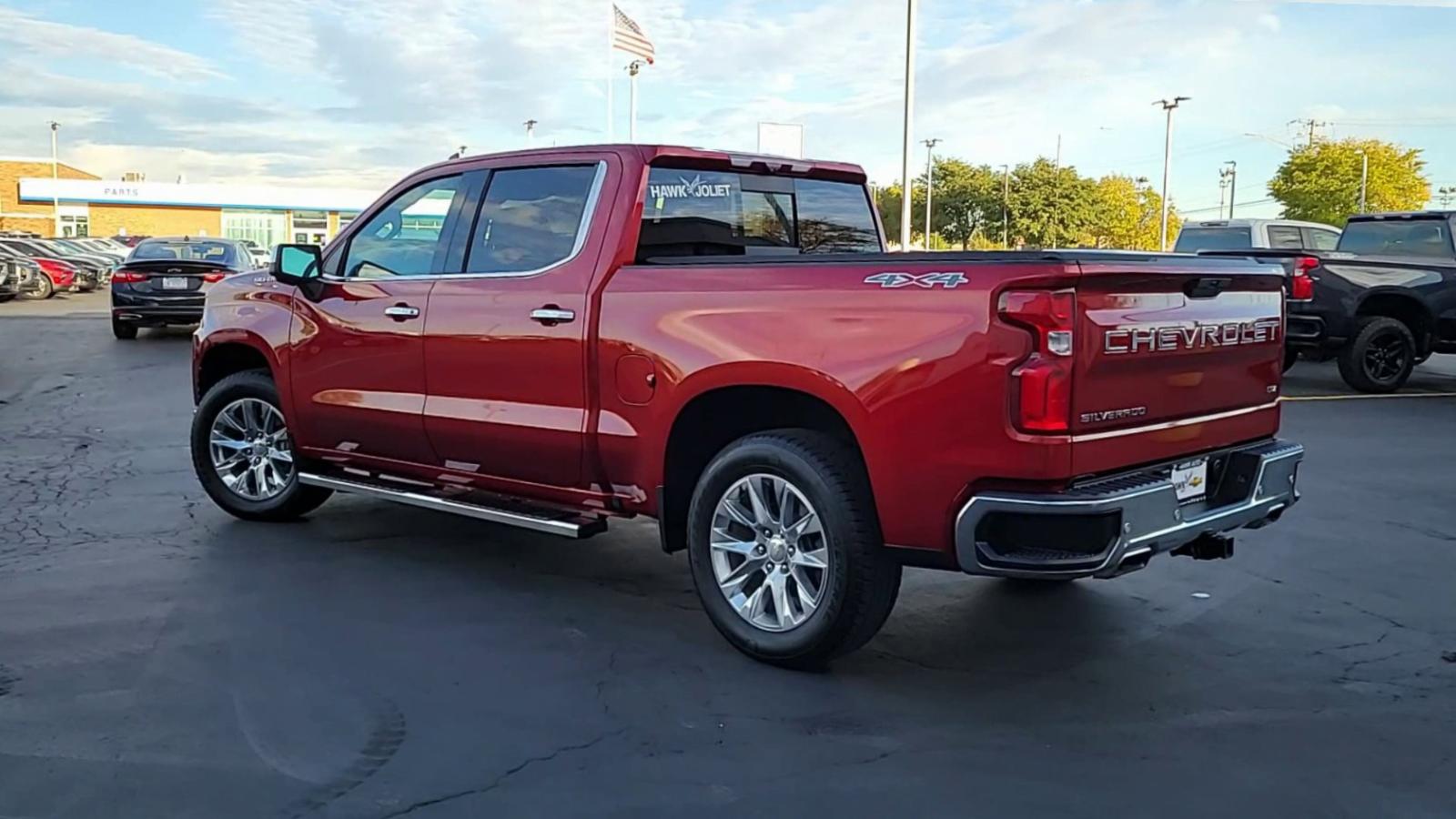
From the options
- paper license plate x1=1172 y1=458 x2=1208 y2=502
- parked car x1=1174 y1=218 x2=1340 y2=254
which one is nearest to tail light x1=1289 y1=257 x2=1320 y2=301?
parked car x1=1174 y1=218 x2=1340 y2=254

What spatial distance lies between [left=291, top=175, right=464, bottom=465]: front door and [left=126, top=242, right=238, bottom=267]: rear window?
1332 centimetres

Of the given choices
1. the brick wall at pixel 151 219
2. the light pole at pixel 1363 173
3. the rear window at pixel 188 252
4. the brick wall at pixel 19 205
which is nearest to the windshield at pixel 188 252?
the rear window at pixel 188 252

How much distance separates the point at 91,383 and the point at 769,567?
1111cm

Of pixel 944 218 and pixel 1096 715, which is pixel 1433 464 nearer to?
pixel 1096 715

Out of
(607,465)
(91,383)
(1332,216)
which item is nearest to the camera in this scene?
(607,465)

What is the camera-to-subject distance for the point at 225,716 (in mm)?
4012

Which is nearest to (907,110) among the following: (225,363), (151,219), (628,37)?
(628,37)

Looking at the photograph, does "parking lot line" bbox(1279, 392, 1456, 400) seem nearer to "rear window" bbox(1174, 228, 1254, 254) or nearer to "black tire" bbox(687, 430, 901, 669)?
"rear window" bbox(1174, 228, 1254, 254)

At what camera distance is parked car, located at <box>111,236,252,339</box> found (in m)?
17.9

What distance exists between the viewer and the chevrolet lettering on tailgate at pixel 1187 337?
4.02m

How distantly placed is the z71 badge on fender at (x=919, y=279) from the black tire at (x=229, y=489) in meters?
3.75

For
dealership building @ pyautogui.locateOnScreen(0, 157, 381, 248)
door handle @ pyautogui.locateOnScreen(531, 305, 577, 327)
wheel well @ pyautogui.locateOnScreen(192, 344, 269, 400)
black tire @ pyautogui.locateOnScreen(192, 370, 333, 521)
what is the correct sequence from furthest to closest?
dealership building @ pyautogui.locateOnScreen(0, 157, 381, 248) < wheel well @ pyautogui.locateOnScreen(192, 344, 269, 400) < black tire @ pyautogui.locateOnScreen(192, 370, 333, 521) < door handle @ pyautogui.locateOnScreen(531, 305, 577, 327)

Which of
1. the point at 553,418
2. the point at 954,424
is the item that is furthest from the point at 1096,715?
the point at 553,418

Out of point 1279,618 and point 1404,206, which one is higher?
point 1404,206
